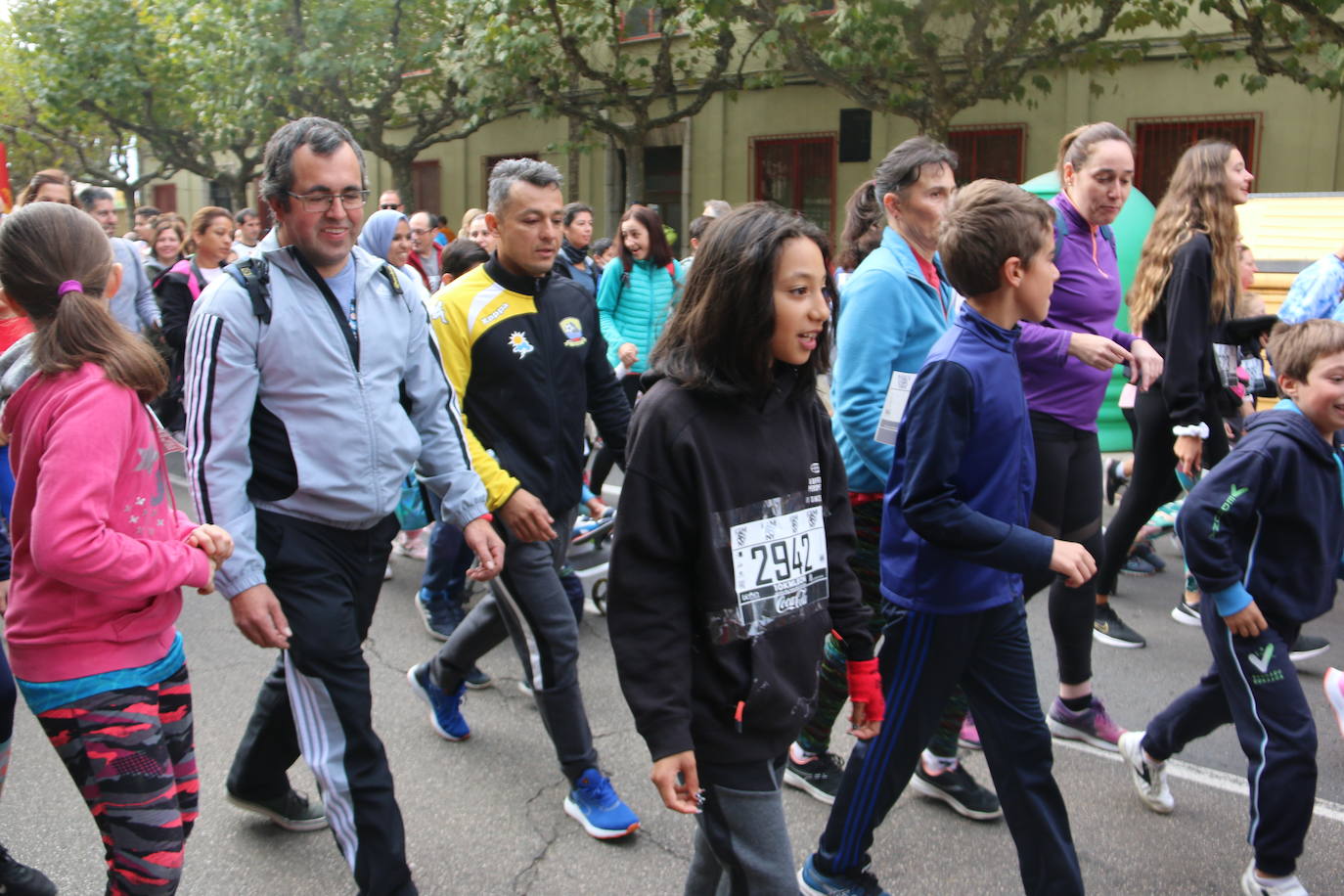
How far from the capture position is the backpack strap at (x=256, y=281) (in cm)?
264

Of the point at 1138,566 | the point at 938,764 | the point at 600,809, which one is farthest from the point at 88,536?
the point at 1138,566

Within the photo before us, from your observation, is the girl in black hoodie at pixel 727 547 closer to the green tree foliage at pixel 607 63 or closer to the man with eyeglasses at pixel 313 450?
the man with eyeglasses at pixel 313 450

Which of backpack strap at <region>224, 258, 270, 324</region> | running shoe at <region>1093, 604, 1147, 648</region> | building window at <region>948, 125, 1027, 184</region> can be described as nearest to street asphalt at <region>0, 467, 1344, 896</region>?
running shoe at <region>1093, 604, 1147, 648</region>

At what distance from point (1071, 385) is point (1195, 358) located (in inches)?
44.6

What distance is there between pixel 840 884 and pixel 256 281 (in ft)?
6.65

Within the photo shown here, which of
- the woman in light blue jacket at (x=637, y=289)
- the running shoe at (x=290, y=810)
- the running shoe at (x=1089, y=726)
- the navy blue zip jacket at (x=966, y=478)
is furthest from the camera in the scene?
the woman in light blue jacket at (x=637, y=289)

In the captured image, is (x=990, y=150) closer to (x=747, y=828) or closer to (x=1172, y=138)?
(x=1172, y=138)

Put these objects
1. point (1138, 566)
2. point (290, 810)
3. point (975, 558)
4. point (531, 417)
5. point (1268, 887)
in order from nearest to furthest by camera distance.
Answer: point (975, 558) < point (1268, 887) < point (290, 810) < point (531, 417) < point (1138, 566)

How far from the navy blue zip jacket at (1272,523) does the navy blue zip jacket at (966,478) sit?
0.51 m

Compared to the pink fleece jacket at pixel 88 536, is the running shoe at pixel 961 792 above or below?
below

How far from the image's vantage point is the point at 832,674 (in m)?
3.53

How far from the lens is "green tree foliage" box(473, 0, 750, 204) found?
1609cm

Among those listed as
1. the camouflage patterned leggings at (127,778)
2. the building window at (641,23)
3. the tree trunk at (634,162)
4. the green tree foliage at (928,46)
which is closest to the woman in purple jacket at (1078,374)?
the camouflage patterned leggings at (127,778)

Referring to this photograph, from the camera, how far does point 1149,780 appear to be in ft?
11.6
